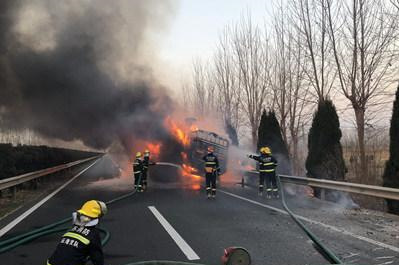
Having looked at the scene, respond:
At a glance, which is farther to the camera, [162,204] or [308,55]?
[308,55]

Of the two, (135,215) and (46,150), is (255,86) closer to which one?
(46,150)

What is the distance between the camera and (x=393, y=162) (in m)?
10.1

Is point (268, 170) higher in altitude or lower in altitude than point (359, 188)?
higher

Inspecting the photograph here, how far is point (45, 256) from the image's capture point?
529cm

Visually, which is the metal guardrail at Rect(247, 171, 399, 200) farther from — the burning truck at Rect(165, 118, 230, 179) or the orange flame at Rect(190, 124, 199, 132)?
the orange flame at Rect(190, 124, 199, 132)

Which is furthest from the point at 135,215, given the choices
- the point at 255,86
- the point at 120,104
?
the point at 255,86

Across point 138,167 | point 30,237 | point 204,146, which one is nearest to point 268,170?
point 138,167

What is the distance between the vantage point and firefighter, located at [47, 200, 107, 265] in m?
3.35

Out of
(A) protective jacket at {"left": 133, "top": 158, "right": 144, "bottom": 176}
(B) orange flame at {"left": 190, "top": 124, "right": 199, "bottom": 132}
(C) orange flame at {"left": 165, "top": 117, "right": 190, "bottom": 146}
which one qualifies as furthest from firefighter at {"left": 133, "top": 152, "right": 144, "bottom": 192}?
(C) orange flame at {"left": 165, "top": 117, "right": 190, "bottom": 146}

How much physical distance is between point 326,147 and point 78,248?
12.4 metres

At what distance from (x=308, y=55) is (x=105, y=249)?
1645 cm

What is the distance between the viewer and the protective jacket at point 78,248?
132 inches

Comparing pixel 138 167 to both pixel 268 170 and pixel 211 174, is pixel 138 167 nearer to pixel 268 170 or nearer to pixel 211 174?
pixel 211 174

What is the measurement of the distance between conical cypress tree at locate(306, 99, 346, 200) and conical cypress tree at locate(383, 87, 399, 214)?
12.2ft
